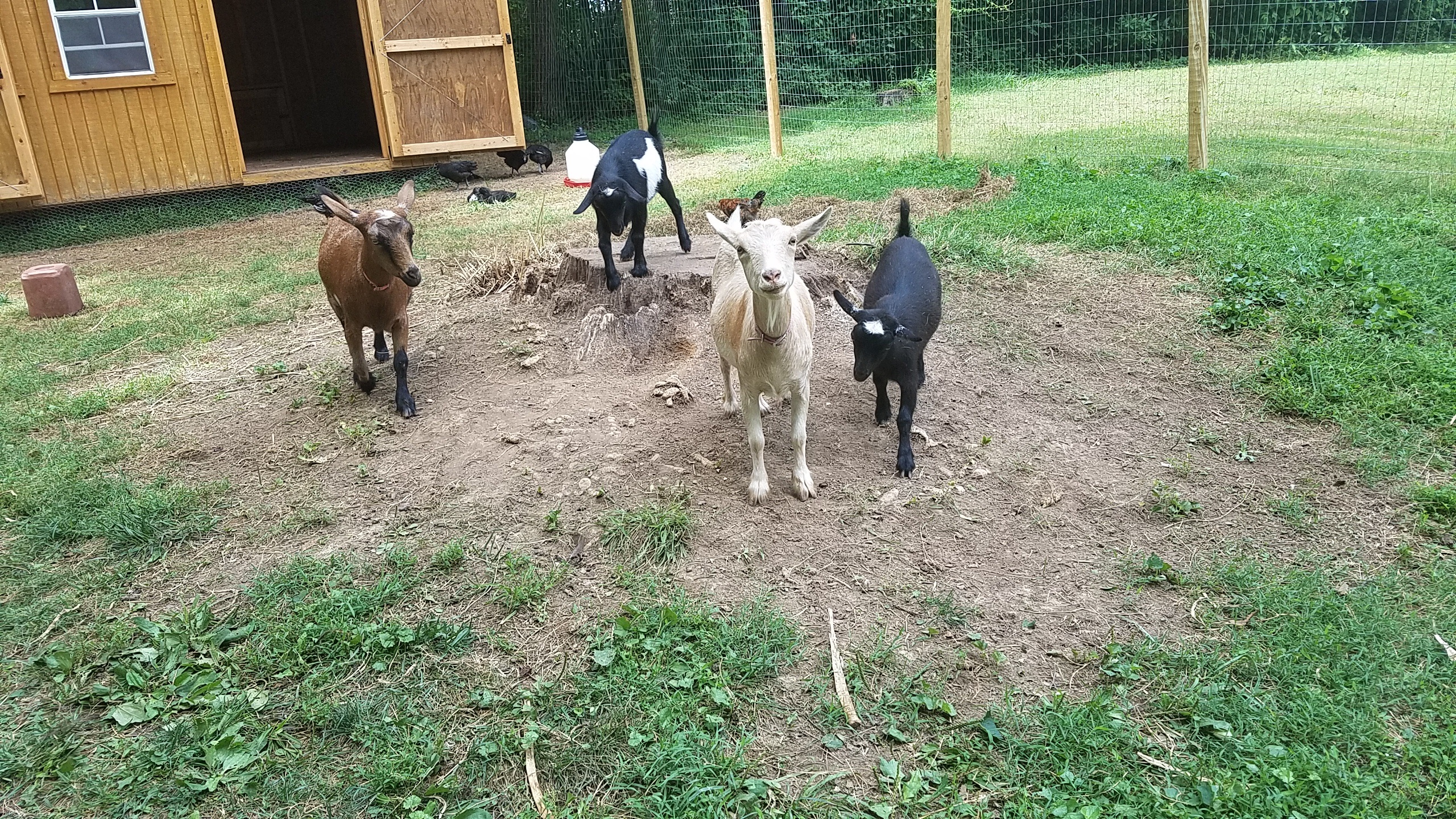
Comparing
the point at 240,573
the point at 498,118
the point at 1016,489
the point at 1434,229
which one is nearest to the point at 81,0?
the point at 498,118

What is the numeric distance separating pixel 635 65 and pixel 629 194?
9.03m

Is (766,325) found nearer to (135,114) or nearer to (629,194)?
(629,194)

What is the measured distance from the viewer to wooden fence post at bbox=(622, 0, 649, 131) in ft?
43.9

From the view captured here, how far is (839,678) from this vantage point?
2.90 metres

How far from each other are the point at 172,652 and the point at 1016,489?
11.0 feet

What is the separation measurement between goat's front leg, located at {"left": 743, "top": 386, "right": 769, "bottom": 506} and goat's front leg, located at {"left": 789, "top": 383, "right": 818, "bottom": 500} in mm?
145

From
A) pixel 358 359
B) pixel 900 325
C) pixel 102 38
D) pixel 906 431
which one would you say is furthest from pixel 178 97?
pixel 906 431

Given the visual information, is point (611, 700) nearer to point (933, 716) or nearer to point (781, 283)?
point (933, 716)

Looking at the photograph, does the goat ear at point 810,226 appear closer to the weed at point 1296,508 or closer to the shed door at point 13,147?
the weed at point 1296,508

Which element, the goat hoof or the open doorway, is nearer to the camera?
the goat hoof

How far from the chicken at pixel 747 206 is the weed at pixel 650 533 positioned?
280 cm

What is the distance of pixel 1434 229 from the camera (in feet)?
19.9

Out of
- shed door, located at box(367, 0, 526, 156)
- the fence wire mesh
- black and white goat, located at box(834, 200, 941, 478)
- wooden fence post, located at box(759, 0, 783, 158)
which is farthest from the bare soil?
wooden fence post, located at box(759, 0, 783, 158)

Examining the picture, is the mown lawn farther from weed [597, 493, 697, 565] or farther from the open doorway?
the open doorway
